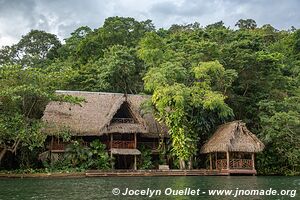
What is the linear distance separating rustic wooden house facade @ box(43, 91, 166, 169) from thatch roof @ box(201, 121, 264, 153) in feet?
11.7

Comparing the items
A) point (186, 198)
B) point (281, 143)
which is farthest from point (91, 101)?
point (186, 198)

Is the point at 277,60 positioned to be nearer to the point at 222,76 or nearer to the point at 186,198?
the point at 222,76

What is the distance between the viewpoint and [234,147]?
22375 millimetres

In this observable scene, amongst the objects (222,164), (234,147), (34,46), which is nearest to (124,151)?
(222,164)

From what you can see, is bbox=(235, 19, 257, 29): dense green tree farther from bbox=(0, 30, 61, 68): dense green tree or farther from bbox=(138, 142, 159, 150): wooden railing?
bbox=(138, 142, 159, 150): wooden railing

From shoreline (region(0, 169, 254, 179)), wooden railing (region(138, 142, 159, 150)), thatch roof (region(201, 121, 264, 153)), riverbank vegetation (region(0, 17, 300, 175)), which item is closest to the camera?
shoreline (region(0, 169, 254, 179))

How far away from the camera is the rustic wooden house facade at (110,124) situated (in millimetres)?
23672

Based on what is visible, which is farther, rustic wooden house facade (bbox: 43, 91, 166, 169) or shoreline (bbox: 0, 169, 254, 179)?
rustic wooden house facade (bbox: 43, 91, 166, 169)

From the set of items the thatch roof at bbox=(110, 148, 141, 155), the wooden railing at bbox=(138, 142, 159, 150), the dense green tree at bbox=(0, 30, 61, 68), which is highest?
the dense green tree at bbox=(0, 30, 61, 68)

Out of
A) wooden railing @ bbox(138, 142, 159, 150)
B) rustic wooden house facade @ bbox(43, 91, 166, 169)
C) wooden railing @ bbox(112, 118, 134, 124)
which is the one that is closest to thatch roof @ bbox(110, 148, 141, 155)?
rustic wooden house facade @ bbox(43, 91, 166, 169)

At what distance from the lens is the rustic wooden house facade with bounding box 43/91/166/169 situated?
932 inches

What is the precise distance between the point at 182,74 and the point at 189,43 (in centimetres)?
438

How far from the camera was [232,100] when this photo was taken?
88.3ft

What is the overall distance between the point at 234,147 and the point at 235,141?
484 mm
